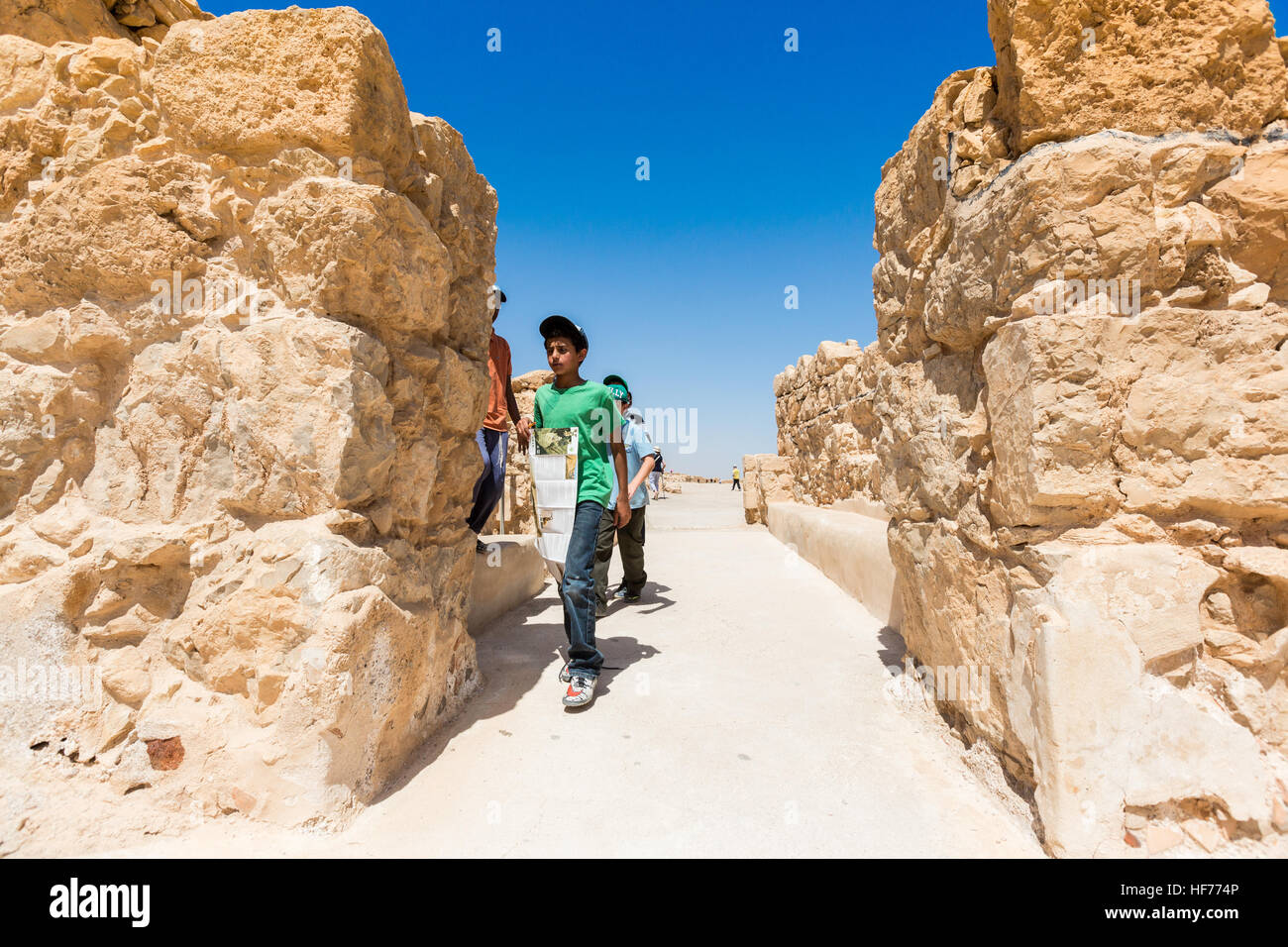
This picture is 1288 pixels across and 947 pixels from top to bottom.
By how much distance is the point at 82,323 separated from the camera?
1.97 meters

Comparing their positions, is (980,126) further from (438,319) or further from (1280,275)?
(438,319)

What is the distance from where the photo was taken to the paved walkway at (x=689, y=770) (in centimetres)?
170

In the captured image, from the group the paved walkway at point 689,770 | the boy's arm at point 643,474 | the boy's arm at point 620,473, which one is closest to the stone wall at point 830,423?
the boy's arm at point 643,474

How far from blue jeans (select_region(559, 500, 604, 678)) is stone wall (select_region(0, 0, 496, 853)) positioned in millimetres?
754

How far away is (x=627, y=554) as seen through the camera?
170 inches

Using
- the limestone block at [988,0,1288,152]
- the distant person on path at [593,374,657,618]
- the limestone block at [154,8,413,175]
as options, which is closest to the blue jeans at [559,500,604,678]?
the distant person on path at [593,374,657,618]

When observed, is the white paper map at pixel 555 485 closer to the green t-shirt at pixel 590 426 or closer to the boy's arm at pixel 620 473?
the green t-shirt at pixel 590 426

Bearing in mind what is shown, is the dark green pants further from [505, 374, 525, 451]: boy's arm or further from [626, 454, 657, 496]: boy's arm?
[505, 374, 525, 451]: boy's arm

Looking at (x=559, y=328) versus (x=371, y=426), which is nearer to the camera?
(x=371, y=426)

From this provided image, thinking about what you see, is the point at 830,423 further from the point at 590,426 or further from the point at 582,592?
the point at 582,592

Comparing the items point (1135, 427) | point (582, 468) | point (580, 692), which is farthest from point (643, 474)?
point (1135, 427)

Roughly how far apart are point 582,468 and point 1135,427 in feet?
6.93

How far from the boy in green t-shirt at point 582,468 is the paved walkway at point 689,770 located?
239mm

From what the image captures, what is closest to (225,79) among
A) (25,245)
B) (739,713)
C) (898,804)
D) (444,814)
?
(25,245)
